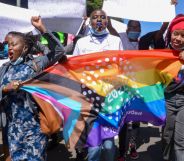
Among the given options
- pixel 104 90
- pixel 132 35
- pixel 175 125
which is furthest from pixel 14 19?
pixel 175 125

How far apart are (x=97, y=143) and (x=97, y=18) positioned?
1.32 meters

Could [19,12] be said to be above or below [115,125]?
above

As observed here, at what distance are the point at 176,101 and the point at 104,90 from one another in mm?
738

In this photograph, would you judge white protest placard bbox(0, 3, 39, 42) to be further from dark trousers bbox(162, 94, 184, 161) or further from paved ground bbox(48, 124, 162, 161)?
paved ground bbox(48, 124, 162, 161)

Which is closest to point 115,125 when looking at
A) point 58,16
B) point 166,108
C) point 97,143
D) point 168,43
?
point 97,143

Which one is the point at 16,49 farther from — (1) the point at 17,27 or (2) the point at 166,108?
(2) the point at 166,108

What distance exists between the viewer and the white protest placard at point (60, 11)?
4.14 metres

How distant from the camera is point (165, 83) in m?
4.07

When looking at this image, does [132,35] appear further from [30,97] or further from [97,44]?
[30,97]

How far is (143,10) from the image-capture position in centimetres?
457

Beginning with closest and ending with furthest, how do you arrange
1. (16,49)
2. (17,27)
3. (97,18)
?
(16,49), (17,27), (97,18)

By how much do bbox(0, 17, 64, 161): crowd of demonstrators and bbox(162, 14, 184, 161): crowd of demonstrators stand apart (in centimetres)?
114

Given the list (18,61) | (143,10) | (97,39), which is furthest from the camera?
(143,10)

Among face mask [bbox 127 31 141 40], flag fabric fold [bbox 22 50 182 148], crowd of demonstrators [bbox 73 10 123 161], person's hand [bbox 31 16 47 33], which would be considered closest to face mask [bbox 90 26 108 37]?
crowd of demonstrators [bbox 73 10 123 161]
